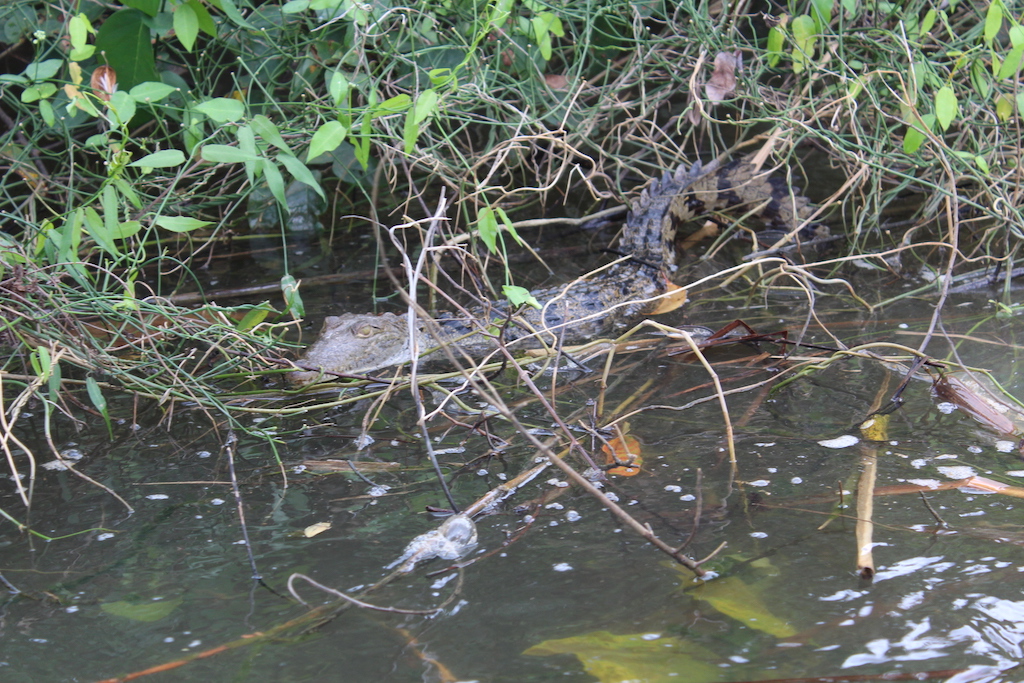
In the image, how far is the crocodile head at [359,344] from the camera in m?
2.90

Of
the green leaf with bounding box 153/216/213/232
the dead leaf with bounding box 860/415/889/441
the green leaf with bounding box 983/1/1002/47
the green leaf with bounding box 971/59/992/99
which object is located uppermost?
the green leaf with bounding box 983/1/1002/47

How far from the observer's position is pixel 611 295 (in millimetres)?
3639

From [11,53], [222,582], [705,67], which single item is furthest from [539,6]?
[11,53]

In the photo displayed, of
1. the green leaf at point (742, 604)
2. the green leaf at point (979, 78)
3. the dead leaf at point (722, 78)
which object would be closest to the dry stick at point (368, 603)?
the green leaf at point (742, 604)

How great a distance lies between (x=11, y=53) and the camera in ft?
12.7

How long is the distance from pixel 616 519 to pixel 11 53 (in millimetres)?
3678

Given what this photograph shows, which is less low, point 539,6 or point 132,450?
point 539,6

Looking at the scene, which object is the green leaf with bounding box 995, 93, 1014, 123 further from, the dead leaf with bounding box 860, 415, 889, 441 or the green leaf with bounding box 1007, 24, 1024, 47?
the dead leaf with bounding box 860, 415, 889, 441

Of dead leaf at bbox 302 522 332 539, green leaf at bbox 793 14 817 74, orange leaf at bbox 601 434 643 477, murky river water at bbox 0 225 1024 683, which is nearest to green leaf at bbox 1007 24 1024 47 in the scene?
green leaf at bbox 793 14 817 74

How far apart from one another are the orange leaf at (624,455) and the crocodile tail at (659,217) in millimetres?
1629

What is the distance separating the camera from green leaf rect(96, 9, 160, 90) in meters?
3.15

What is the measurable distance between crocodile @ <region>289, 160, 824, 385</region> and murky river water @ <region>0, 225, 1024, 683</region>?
463 millimetres

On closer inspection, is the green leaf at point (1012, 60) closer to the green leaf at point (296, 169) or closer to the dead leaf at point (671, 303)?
the dead leaf at point (671, 303)

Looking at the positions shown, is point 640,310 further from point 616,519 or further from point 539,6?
point 616,519
